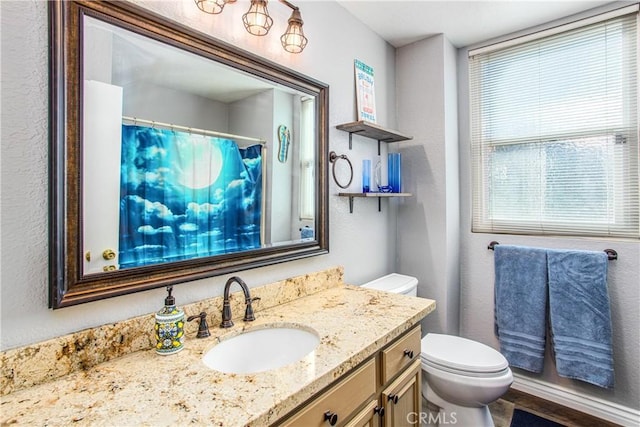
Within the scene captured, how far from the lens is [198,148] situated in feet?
3.88

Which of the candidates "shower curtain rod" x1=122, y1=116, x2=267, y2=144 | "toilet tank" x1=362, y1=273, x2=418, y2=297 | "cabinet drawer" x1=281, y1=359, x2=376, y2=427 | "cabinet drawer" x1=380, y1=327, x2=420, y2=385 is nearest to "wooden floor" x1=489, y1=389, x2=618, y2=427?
"toilet tank" x1=362, y1=273, x2=418, y2=297

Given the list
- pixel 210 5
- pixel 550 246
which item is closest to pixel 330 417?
pixel 210 5

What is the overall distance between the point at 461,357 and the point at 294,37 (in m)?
1.80

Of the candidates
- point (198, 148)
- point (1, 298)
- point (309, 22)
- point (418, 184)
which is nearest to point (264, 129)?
point (198, 148)

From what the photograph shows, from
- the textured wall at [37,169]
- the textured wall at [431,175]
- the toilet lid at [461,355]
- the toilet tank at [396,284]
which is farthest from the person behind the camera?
the textured wall at [431,175]

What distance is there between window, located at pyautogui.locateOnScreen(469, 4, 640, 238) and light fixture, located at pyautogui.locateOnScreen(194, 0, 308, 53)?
5.12ft

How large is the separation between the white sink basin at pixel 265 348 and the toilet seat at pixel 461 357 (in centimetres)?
88

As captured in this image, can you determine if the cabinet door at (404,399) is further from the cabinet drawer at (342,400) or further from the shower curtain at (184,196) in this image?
the shower curtain at (184,196)

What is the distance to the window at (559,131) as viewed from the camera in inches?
74.1

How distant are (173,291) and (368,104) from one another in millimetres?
1577

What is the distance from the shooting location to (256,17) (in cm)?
129

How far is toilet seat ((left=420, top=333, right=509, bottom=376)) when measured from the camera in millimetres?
1610

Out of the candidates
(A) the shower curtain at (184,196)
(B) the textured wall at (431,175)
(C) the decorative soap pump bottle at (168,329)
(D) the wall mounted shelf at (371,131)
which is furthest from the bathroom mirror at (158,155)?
(B) the textured wall at (431,175)

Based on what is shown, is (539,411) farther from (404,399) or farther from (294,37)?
(294,37)
